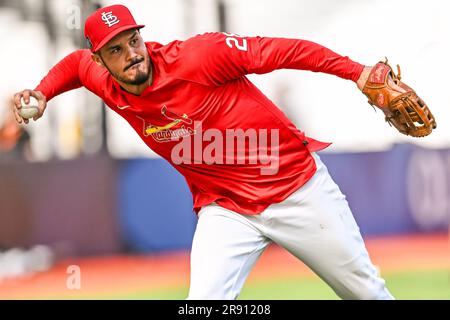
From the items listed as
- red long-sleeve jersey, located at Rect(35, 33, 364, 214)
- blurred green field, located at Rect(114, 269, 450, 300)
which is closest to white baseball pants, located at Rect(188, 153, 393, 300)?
red long-sleeve jersey, located at Rect(35, 33, 364, 214)

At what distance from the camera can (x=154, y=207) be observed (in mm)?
10391

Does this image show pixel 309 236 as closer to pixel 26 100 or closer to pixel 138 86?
Result: pixel 138 86

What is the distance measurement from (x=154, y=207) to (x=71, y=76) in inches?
199

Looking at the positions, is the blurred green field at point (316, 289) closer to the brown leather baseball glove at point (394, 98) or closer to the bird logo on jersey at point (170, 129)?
the brown leather baseball glove at point (394, 98)

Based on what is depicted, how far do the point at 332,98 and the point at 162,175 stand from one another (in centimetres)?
234

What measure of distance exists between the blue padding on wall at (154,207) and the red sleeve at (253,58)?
5.58 metres

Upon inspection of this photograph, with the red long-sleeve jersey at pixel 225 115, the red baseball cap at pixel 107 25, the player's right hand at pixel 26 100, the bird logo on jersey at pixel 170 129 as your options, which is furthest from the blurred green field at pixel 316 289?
the red baseball cap at pixel 107 25

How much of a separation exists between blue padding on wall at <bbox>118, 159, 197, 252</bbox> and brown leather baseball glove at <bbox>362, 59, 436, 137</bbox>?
5.68 m

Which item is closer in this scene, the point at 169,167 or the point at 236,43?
the point at 236,43

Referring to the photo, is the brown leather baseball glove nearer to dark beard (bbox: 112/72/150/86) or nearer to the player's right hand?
dark beard (bbox: 112/72/150/86)

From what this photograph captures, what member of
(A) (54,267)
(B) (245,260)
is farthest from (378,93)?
(A) (54,267)

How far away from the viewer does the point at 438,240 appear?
11.6m
